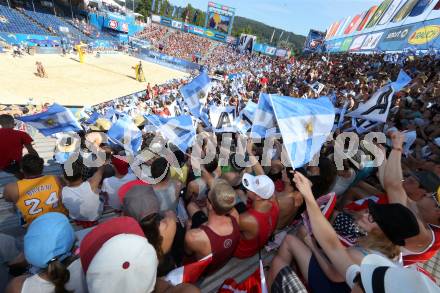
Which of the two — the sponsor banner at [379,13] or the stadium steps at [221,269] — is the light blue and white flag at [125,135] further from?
the sponsor banner at [379,13]

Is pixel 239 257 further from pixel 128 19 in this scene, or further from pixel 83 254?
pixel 128 19

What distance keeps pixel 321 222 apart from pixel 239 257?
1.45 metres

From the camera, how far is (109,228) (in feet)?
5.66

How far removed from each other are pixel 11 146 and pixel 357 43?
1337 inches

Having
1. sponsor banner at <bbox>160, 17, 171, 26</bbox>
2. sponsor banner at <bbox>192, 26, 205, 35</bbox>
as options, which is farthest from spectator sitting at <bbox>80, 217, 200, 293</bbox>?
sponsor banner at <bbox>160, 17, 171, 26</bbox>

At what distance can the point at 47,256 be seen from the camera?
1819mm

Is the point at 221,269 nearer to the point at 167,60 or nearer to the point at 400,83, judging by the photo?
the point at 400,83

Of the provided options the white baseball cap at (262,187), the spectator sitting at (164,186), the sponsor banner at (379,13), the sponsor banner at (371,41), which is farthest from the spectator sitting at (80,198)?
the sponsor banner at (379,13)

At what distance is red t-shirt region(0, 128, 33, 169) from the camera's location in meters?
4.43

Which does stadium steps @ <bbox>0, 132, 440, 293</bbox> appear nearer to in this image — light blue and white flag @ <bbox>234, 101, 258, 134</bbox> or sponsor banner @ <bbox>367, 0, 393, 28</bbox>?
light blue and white flag @ <bbox>234, 101, 258, 134</bbox>

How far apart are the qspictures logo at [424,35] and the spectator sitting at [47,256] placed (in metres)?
20.4

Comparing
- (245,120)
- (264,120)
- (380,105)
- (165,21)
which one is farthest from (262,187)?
(165,21)

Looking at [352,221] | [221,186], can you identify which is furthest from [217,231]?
[352,221]

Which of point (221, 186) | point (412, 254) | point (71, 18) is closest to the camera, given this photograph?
Result: point (412, 254)
